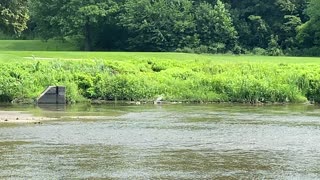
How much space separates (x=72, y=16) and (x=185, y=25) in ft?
40.6

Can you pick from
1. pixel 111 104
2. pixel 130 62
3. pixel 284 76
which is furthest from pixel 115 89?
pixel 284 76

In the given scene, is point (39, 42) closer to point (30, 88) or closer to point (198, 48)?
point (198, 48)

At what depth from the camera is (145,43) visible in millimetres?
77750

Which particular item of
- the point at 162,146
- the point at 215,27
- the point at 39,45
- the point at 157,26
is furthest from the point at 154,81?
the point at 39,45

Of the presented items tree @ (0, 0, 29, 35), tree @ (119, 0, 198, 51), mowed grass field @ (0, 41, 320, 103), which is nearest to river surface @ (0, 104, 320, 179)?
mowed grass field @ (0, 41, 320, 103)

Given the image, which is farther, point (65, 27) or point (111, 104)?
point (65, 27)

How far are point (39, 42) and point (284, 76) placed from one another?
163 ft

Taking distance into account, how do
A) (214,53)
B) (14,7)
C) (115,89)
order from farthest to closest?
1. (214,53)
2. (14,7)
3. (115,89)

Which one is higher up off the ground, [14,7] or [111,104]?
[14,7]

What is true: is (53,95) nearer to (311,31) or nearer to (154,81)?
(154,81)

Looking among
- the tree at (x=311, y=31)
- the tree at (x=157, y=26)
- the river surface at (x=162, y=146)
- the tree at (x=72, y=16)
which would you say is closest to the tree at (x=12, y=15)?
the river surface at (x=162, y=146)

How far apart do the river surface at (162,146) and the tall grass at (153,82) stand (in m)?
7.77

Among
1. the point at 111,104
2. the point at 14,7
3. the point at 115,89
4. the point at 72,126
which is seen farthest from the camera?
the point at 14,7

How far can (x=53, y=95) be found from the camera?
4166 centimetres
